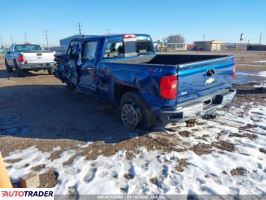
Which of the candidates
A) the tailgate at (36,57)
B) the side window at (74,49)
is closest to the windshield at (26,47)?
the tailgate at (36,57)

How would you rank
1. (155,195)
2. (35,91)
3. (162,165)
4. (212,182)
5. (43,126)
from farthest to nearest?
(35,91) → (43,126) → (162,165) → (212,182) → (155,195)

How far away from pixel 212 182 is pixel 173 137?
64.9 inches

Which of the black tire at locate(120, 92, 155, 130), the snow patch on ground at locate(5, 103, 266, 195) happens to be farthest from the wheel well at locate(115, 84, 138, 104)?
the snow patch on ground at locate(5, 103, 266, 195)

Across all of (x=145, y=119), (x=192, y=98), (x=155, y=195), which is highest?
(x=192, y=98)

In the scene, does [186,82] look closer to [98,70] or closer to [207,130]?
[207,130]

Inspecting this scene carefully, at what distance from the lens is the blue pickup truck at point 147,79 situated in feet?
14.2

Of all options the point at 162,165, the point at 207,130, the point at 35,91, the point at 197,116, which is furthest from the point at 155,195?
the point at 35,91

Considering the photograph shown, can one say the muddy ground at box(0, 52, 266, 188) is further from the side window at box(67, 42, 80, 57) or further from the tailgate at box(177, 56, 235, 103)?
the side window at box(67, 42, 80, 57)

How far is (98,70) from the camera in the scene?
5922 millimetres

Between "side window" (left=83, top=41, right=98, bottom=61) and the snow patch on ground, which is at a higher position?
"side window" (left=83, top=41, right=98, bottom=61)

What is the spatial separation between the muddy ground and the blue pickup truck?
0.46 metres

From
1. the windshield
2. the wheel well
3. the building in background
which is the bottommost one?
the building in background

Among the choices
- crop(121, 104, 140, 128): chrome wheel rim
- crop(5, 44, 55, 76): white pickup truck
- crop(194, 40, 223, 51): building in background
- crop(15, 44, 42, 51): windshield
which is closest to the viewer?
crop(121, 104, 140, 128): chrome wheel rim

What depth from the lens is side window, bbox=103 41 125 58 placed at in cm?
607
